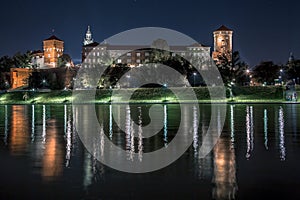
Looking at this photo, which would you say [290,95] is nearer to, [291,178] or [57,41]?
[291,178]

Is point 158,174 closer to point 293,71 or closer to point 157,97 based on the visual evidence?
point 157,97

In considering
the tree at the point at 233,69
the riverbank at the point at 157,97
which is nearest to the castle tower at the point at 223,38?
the tree at the point at 233,69

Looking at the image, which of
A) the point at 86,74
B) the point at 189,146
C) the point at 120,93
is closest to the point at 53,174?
the point at 189,146

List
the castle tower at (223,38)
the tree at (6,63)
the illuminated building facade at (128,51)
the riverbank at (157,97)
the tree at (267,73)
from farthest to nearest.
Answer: the castle tower at (223,38) < the illuminated building facade at (128,51) < the tree at (6,63) < the tree at (267,73) < the riverbank at (157,97)

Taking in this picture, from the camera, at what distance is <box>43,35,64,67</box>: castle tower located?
5176 inches

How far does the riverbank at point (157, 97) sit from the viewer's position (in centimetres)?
5394

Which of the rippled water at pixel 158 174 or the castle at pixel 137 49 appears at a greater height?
the castle at pixel 137 49

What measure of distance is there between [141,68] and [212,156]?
66.5 m

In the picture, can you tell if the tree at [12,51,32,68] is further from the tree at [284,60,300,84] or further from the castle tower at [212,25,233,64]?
the tree at [284,60,300,84]

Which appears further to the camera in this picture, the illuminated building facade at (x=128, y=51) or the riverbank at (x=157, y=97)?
the illuminated building facade at (x=128, y=51)

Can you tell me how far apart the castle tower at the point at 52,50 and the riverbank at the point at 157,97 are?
217 ft

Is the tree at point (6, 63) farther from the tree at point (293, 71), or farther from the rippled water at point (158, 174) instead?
the rippled water at point (158, 174)

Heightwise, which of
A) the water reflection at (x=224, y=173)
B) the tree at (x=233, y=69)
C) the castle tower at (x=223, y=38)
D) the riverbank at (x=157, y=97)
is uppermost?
the castle tower at (x=223, y=38)

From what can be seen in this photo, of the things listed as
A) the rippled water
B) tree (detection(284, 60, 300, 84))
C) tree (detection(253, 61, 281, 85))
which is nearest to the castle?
tree (detection(253, 61, 281, 85))
